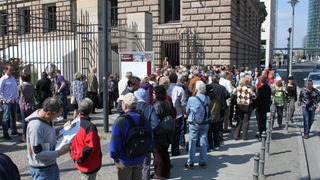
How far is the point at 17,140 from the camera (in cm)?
753

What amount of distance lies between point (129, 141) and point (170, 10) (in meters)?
17.4

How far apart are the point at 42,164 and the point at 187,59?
14.9 meters

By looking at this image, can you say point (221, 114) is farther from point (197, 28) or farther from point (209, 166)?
point (197, 28)

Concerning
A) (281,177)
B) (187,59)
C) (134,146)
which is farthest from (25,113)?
(187,59)

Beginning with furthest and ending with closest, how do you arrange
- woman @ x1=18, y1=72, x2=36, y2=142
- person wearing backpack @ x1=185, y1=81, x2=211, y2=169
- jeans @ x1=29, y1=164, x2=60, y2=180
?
woman @ x1=18, y1=72, x2=36, y2=142
person wearing backpack @ x1=185, y1=81, x2=211, y2=169
jeans @ x1=29, y1=164, x2=60, y2=180

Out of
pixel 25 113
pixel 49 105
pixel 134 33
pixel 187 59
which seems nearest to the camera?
pixel 49 105

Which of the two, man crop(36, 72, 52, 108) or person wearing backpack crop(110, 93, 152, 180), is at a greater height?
man crop(36, 72, 52, 108)

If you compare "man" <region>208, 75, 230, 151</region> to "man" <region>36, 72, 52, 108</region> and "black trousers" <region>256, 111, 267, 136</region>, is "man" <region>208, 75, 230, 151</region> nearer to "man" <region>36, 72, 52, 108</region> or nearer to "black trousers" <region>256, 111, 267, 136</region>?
"black trousers" <region>256, 111, 267, 136</region>

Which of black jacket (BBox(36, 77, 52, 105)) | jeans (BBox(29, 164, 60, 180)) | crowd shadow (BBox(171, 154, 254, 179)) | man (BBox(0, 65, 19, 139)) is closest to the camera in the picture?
jeans (BBox(29, 164, 60, 180))

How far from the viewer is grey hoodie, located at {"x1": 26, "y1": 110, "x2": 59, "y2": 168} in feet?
10.4

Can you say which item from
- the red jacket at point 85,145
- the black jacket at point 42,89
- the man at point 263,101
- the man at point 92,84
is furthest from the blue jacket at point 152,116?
the man at point 92,84

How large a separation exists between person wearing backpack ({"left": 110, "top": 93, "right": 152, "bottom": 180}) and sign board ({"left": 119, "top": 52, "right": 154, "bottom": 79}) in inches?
244

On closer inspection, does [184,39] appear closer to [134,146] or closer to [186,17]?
[186,17]

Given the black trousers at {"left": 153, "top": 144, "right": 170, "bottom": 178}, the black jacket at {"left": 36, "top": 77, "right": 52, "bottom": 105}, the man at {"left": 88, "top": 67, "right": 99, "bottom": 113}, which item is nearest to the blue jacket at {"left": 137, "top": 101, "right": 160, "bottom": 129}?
the black trousers at {"left": 153, "top": 144, "right": 170, "bottom": 178}
